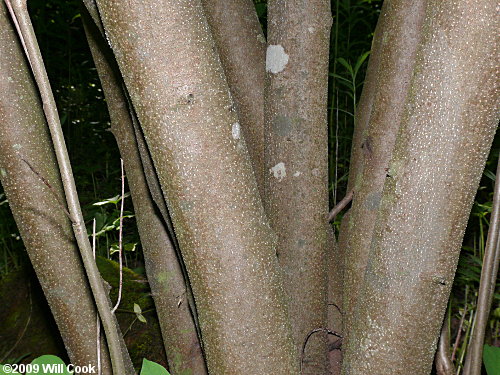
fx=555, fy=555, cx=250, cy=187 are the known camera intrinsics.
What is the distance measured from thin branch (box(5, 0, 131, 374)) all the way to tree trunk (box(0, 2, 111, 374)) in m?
0.41

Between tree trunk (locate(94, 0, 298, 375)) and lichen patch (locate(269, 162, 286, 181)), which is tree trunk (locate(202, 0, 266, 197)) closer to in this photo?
lichen patch (locate(269, 162, 286, 181))

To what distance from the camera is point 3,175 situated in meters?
A: 1.17

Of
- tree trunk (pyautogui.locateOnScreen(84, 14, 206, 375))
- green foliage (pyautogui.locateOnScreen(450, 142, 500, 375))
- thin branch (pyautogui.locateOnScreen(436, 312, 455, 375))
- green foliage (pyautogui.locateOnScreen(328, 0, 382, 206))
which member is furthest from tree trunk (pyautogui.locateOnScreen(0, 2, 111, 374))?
green foliage (pyautogui.locateOnScreen(328, 0, 382, 206))

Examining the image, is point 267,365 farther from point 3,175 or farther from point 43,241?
point 3,175

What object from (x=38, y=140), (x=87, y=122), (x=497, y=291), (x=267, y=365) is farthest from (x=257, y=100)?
(x=87, y=122)

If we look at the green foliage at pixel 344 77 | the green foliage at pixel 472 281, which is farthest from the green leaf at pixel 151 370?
the green foliage at pixel 344 77

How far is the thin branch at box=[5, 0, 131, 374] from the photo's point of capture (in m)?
0.69

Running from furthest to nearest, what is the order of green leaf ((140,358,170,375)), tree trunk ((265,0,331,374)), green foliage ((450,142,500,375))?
green foliage ((450,142,500,375)) → tree trunk ((265,0,331,374)) → green leaf ((140,358,170,375))

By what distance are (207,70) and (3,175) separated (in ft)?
1.86

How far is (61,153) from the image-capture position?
0.74 meters

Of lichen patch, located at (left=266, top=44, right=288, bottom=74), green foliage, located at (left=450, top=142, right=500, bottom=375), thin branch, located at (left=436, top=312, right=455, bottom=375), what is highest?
lichen patch, located at (left=266, top=44, right=288, bottom=74)

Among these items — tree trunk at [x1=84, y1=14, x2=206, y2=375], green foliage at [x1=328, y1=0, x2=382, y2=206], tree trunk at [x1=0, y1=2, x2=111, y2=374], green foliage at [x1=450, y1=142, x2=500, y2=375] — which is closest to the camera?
tree trunk at [x1=0, y1=2, x2=111, y2=374]

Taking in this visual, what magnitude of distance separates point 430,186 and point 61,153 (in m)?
0.57

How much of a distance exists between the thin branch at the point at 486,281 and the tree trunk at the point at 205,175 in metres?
0.34
